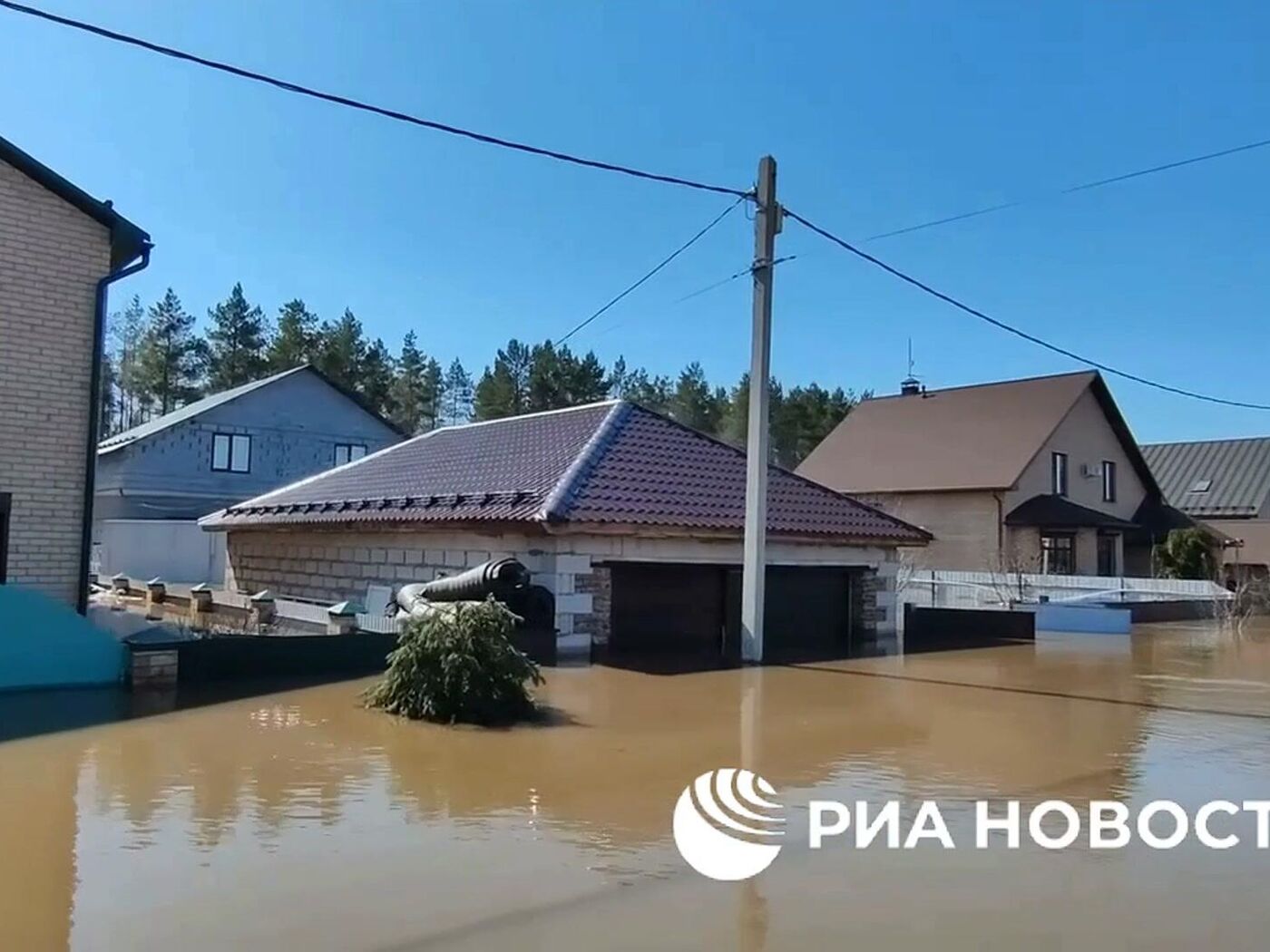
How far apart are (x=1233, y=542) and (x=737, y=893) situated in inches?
1403

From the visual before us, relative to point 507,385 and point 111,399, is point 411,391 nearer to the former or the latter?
point 507,385

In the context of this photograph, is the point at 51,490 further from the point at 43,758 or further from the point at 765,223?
the point at 765,223

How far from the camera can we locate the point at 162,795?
713cm

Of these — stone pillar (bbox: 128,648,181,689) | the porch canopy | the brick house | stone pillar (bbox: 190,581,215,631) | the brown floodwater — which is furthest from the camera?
the porch canopy

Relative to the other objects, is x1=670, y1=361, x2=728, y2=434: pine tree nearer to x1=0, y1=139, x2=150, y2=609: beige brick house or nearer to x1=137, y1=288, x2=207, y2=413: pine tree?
x1=137, y1=288, x2=207, y2=413: pine tree

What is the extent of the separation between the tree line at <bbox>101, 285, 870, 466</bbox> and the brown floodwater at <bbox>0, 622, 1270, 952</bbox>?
39406mm

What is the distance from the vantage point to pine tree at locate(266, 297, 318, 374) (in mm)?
53156

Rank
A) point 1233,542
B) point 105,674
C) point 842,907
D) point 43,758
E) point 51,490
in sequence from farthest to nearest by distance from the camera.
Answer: point 1233,542 → point 51,490 → point 105,674 → point 43,758 → point 842,907

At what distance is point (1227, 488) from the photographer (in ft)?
141

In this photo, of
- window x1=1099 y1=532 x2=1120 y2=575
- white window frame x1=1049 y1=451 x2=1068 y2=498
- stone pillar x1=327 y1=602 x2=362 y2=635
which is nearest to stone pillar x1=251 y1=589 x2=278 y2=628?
stone pillar x1=327 y1=602 x2=362 y2=635

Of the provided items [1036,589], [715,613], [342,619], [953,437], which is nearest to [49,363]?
[342,619]

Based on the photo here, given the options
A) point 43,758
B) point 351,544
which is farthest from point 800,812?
point 351,544

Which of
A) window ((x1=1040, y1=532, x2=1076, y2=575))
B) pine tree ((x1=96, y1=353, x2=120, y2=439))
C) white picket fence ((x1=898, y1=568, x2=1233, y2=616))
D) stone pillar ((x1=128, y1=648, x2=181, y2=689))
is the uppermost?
pine tree ((x1=96, y1=353, x2=120, y2=439))

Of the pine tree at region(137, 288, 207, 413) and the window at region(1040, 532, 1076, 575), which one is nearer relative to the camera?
the window at region(1040, 532, 1076, 575)
